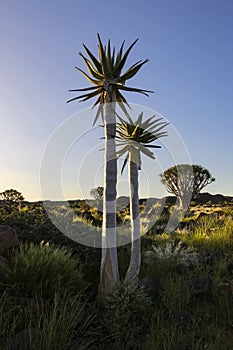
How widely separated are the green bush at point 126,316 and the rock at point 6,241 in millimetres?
2624

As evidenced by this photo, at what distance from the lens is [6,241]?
750 centimetres

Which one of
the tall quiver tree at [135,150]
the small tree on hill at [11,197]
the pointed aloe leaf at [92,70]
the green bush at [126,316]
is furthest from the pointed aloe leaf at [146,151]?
the small tree on hill at [11,197]

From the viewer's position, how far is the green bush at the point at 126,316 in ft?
17.0

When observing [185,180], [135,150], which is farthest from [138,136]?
[185,180]

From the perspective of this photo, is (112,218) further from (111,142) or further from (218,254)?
(218,254)

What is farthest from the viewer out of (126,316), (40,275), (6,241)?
(6,241)

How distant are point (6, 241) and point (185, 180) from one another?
72.1 ft

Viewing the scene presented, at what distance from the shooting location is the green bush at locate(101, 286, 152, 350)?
519 centimetres

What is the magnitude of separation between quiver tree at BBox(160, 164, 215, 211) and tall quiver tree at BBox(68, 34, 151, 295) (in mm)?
19738

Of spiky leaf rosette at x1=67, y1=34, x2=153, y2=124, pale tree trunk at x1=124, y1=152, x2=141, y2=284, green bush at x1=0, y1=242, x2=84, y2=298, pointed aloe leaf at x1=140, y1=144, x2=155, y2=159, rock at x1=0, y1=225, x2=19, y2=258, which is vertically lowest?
green bush at x1=0, y1=242, x2=84, y2=298

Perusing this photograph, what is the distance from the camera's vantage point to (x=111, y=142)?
6.73m

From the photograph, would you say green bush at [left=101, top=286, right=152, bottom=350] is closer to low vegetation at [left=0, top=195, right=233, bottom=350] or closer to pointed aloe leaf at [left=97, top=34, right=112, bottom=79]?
low vegetation at [left=0, top=195, right=233, bottom=350]

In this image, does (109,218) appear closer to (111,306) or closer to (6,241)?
(111,306)

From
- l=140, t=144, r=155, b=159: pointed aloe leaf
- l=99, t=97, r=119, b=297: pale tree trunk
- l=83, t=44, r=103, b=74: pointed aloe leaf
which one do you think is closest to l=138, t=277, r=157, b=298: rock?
l=99, t=97, r=119, b=297: pale tree trunk
